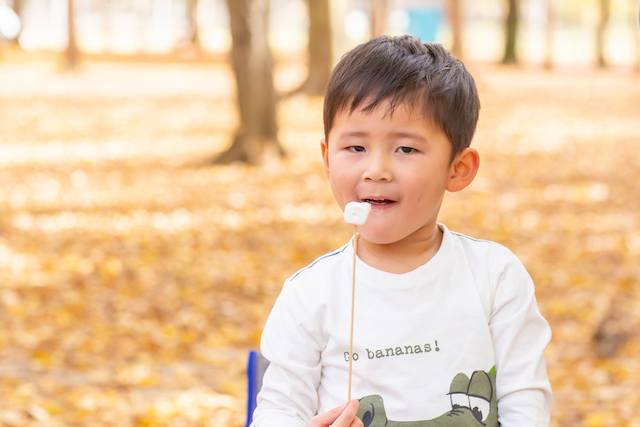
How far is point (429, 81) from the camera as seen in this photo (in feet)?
5.64

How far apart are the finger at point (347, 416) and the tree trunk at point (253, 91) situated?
27.9 feet

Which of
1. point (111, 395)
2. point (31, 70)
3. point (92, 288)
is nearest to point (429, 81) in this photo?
point (111, 395)

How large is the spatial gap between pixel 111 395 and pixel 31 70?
22.1 metres

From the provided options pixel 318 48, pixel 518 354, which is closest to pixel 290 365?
pixel 518 354

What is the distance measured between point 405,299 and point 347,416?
313 millimetres

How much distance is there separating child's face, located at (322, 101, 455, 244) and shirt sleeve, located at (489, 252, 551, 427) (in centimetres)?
26

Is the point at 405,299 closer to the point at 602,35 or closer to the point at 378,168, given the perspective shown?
the point at 378,168

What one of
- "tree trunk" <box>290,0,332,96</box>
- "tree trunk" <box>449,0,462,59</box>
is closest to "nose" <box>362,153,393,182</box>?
"tree trunk" <box>290,0,332,96</box>

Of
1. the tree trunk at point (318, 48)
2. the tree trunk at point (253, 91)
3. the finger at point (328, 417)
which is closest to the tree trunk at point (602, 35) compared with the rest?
the tree trunk at point (318, 48)

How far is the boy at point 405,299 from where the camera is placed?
1.71 metres

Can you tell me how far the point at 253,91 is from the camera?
405 inches

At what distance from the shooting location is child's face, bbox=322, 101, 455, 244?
5.57ft

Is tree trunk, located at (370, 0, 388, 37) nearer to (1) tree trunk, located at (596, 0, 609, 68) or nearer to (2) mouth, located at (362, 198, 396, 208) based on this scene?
(1) tree trunk, located at (596, 0, 609, 68)

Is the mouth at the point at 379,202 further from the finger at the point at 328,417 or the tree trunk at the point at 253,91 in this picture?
the tree trunk at the point at 253,91
